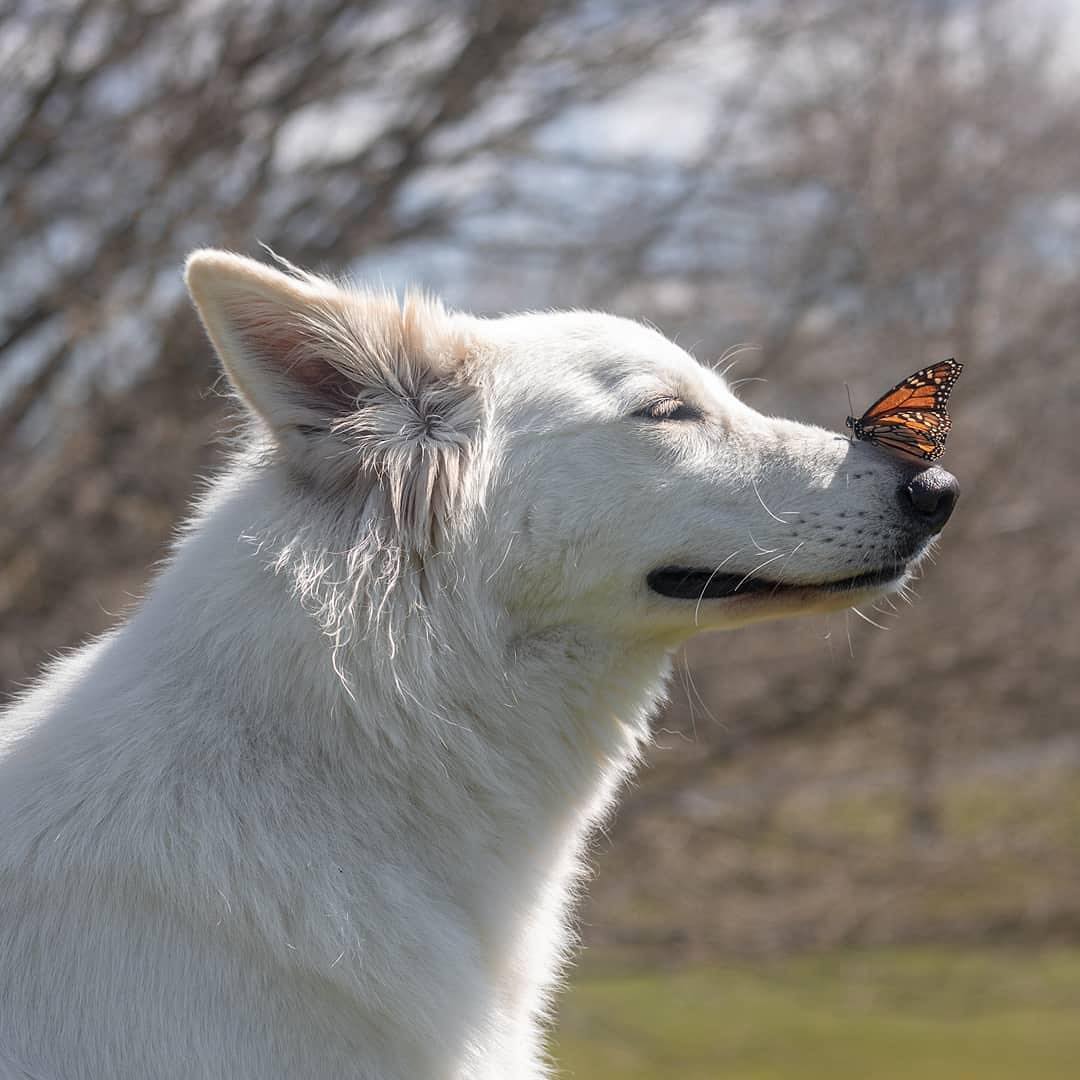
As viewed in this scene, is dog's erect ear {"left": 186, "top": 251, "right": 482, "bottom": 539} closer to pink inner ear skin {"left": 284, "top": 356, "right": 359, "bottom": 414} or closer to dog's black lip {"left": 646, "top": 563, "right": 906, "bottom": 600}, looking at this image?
pink inner ear skin {"left": 284, "top": 356, "right": 359, "bottom": 414}

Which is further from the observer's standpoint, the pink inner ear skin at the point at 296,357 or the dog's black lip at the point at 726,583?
the dog's black lip at the point at 726,583

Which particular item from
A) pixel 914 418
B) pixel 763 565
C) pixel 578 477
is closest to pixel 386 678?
pixel 578 477

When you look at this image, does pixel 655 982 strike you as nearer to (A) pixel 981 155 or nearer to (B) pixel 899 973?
(B) pixel 899 973

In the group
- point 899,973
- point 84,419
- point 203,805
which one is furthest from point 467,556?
point 899,973

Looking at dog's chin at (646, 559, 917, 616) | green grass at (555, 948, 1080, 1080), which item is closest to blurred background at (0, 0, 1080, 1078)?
green grass at (555, 948, 1080, 1080)

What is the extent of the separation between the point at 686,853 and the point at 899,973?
2.15 m

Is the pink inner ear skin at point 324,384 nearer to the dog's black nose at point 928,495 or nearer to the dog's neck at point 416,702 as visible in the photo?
the dog's neck at point 416,702

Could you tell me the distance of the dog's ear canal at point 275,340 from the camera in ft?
8.89

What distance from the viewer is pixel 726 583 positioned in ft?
9.93

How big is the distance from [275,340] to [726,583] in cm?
112

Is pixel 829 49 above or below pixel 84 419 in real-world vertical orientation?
below

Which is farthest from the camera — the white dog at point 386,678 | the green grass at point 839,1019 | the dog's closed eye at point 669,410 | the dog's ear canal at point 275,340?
the green grass at point 839,1019

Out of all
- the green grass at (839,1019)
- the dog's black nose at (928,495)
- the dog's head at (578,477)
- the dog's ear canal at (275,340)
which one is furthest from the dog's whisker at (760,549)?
the green grass at (839,1019)

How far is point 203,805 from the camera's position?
8.63 feet
